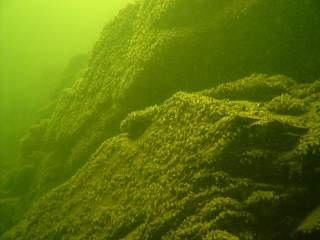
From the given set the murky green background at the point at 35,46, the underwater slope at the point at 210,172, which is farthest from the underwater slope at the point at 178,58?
the murky green background at the point at 35,46

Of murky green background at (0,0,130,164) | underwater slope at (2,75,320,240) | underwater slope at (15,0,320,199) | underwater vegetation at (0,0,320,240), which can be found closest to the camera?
underwater slope at (2,75,320,240)

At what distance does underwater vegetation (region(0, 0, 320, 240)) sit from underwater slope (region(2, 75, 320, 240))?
2 cm

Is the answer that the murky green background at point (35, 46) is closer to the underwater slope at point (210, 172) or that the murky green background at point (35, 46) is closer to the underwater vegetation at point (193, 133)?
the underwater vegetation at point (193, 133)

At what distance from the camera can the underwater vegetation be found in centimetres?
653

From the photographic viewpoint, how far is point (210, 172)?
22.8 ft

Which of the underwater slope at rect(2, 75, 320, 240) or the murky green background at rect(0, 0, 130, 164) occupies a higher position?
the murky green background at rect(0, 0, 130, 164)

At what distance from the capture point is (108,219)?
8.02 m

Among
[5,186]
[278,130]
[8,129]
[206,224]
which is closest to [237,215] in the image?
[206,224]

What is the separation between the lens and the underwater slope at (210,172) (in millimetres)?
6418

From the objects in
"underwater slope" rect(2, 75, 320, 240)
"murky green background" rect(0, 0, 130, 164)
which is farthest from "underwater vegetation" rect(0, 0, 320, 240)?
"murky green background" rect(0, 0, 130, 164)

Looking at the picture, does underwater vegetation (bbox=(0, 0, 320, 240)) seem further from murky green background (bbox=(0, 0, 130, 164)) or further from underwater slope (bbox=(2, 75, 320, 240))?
murky green background (bbox=(0, 0, 130, 164))

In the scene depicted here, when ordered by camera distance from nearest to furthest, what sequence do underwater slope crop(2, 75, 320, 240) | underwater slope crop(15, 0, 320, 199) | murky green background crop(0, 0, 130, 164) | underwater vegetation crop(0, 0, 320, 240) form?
underwater slope crop(2, 75, 320, 240) → underwater vegetation crop(0, 0, 320, 240) → underwater slope crop(15, 0, 320, 199) → murky green background crop(0, 0, 130, 164)

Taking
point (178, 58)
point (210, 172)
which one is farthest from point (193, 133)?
point (178, 58)

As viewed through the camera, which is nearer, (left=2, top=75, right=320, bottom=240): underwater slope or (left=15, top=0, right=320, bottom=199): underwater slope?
(left=2, top=75, right=320, bottom=240): underwater slope
